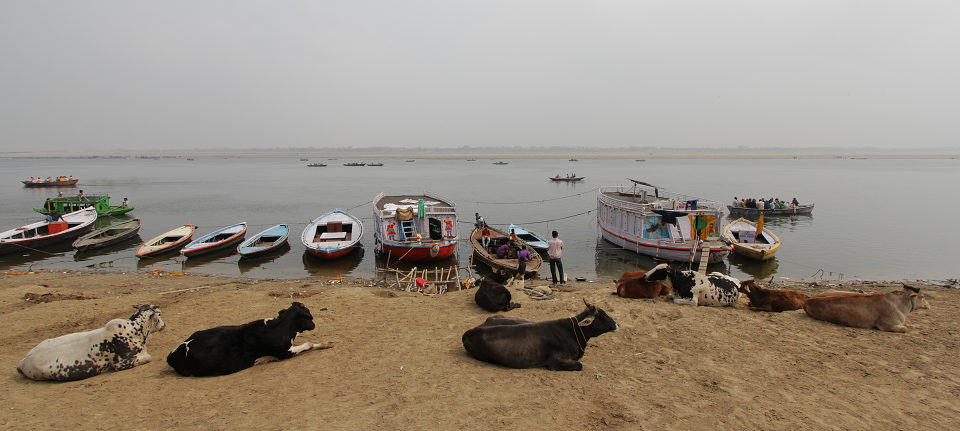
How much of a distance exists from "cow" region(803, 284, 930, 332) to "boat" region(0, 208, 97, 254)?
115 feet

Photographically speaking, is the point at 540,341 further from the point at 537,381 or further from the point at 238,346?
the point at 238,346

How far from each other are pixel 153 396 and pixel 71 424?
0.88m

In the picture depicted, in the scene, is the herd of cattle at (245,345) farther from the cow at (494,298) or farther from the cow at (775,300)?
the cow at (775,300)

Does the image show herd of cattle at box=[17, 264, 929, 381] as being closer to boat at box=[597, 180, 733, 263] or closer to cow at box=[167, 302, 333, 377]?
cow at box=[167, 302, 333, 377]

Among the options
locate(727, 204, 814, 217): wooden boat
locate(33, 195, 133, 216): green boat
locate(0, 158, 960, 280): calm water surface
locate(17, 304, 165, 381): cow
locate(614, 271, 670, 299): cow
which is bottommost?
locate(0, 158, 960, 280): calm water surface

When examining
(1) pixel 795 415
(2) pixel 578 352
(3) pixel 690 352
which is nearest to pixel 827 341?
(3) pixel 690 352

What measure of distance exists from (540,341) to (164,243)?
1042 inches

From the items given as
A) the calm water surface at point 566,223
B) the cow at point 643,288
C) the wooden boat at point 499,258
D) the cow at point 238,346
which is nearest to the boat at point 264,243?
the calm water surface at point 566,223

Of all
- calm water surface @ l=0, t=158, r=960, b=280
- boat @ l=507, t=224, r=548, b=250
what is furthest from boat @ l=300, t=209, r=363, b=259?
boat @ l=507, t=224, r=548, b=250

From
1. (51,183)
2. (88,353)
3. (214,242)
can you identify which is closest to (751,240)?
(88,353)

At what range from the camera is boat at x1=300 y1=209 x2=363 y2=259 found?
72.3 feet

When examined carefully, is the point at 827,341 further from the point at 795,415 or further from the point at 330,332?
the point at 330,332

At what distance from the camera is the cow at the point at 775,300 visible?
10094 mm

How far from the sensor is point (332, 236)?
24172 mm
